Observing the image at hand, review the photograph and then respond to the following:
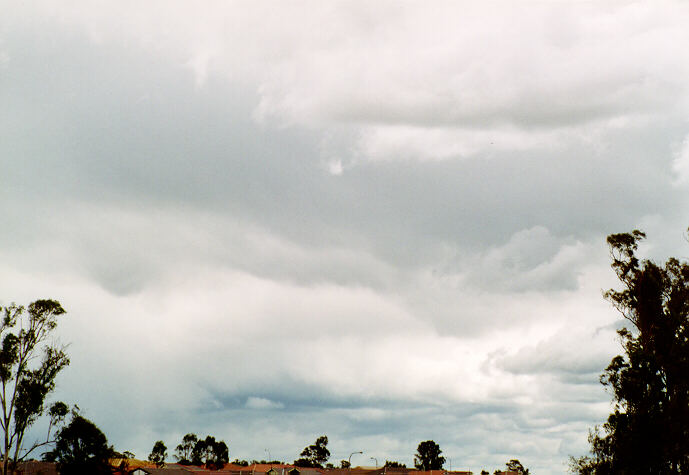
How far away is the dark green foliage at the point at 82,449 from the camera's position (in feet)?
179

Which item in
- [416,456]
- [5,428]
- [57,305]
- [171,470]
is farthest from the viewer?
[416,456]

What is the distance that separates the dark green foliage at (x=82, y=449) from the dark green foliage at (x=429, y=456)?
132610 mm

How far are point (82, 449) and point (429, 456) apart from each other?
5334 inches

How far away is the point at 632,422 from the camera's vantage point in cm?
5288

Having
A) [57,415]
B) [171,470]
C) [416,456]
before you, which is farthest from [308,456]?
[57,415]

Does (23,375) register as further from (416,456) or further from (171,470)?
(416,456)

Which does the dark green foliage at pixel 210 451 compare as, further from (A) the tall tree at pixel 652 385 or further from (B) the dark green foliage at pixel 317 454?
(A) the tall tree at pixel 652 385

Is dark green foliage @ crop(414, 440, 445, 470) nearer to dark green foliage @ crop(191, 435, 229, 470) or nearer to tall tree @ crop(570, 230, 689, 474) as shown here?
dark green foliage @ crop(191, 435, 229, 470)

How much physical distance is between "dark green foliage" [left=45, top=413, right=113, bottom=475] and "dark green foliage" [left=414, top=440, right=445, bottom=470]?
133m

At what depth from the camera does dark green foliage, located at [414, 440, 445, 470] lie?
176125 millimetres

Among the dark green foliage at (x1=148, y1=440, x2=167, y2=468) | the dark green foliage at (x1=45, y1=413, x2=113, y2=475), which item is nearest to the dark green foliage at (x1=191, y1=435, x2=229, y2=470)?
the dark green foliage at (x1=148, y1=440, x2=167, y2=468)

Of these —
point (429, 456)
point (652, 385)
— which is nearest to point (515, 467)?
point (429, 456)

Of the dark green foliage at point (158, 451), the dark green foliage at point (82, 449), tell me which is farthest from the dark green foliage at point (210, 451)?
the dark green foliage at point (82, 449)

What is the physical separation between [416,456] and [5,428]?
139 metres
